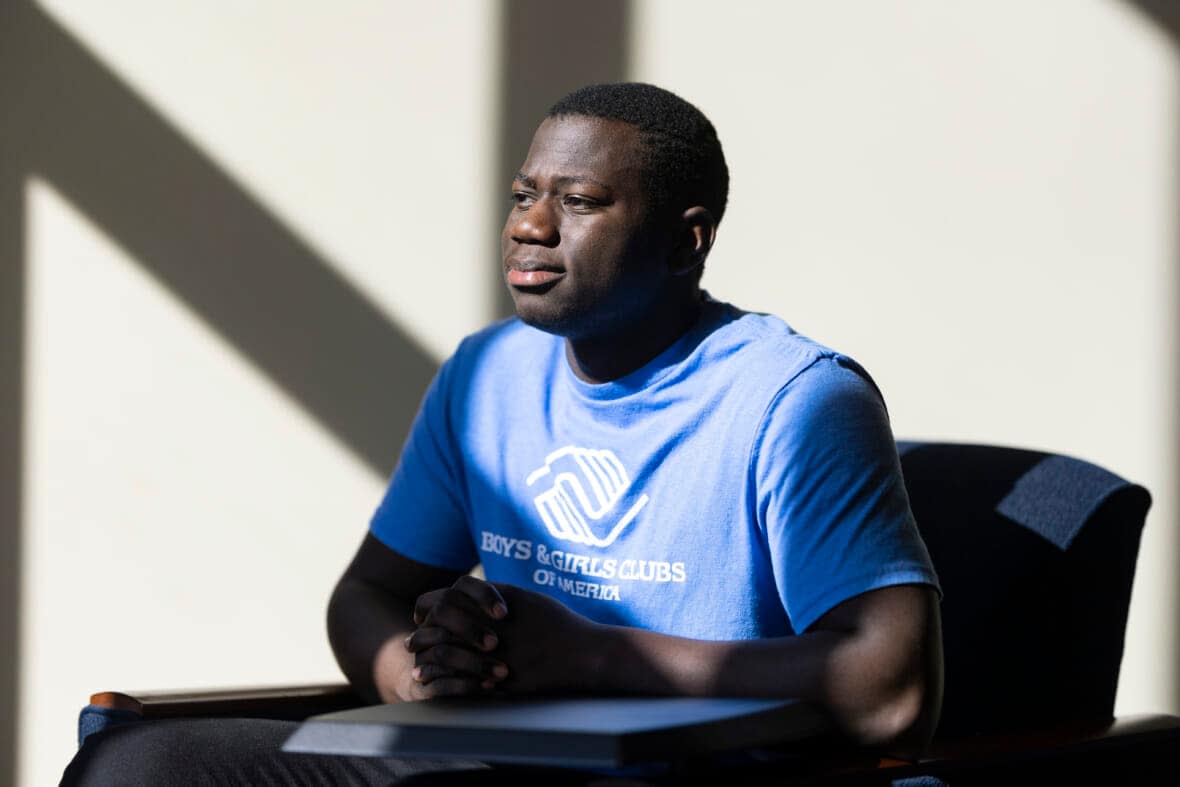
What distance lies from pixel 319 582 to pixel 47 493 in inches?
21.3

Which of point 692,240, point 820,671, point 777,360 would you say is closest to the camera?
point 820,671

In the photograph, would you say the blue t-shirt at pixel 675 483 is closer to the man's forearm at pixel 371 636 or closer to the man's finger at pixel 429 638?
the man's forearm at pixel 371 636

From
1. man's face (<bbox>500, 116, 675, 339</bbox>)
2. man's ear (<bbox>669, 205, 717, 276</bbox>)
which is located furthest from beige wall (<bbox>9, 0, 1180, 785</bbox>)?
man's face (<bbox>500, 116, 675, 339</bbox>)

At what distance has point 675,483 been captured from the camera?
1688 millimetres

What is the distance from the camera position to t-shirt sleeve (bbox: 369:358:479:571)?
1952 mm

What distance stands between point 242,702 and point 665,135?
89 cm

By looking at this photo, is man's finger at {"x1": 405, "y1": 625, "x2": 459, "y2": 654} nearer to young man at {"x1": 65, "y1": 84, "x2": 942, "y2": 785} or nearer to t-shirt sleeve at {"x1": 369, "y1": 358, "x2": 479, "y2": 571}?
young man at {"x1": 65, "y1": 84, "x2": 942, "y2": 785}

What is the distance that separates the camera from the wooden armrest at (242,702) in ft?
5.71

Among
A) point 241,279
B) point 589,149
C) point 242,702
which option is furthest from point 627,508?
point 241,279

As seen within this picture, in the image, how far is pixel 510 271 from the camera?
1727mm

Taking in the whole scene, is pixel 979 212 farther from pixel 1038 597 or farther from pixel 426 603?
pixel 426 603

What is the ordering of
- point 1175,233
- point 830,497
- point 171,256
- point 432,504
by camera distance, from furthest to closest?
point 171,256
point 1175,233
point 432,504
point 830,497

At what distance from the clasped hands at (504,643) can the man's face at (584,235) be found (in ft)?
1.28

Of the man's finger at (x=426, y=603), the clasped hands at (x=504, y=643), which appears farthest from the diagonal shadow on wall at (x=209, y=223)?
the clasped hands at (x=504, y=643)
